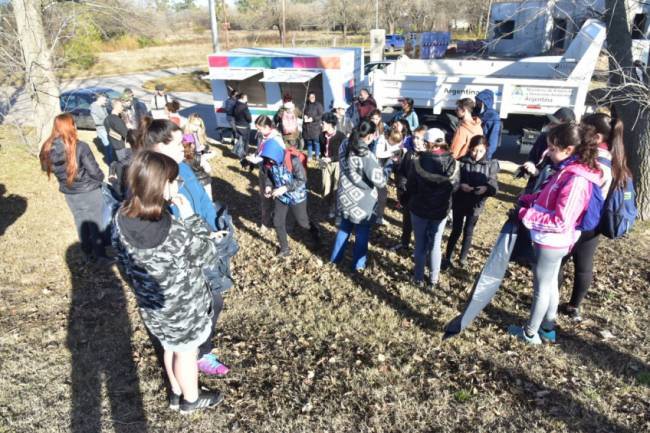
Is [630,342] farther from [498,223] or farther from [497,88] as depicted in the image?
[497,88]

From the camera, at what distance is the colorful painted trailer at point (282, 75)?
10781 millimetres

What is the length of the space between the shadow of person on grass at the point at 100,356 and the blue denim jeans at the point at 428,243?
297 cm

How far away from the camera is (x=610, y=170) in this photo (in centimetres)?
363

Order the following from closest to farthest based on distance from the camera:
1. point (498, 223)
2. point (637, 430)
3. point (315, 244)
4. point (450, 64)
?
point (637, 430)
point (315, 244)
point (498, 223)
point (450, 64)

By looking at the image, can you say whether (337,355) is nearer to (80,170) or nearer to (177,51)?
(80,170)

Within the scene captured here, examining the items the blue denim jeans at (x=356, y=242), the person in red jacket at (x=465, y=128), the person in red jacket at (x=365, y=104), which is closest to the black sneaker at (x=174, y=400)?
the blue denim jeans at (x=356, y=242)

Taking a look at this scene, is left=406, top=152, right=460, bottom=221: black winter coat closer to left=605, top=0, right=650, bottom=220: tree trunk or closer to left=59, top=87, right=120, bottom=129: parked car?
left=605, top=0, right=650, bottom=220: tree trunk

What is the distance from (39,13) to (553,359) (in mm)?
11410

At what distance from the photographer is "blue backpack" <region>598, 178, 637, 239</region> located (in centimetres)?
365

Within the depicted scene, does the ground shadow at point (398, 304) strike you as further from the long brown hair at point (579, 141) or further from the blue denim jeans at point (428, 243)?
the long brown hair at point (579, 141)

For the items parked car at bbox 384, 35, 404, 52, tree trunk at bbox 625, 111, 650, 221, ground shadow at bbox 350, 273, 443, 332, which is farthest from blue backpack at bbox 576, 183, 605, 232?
parked car at bbox 384, 35, 404, 52

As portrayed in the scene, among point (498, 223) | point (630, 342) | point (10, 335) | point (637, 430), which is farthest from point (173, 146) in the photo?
point (498, 223)

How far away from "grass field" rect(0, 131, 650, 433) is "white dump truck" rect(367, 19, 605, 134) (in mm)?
3662

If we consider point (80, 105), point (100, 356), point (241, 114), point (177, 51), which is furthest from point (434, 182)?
point (177, 51)
